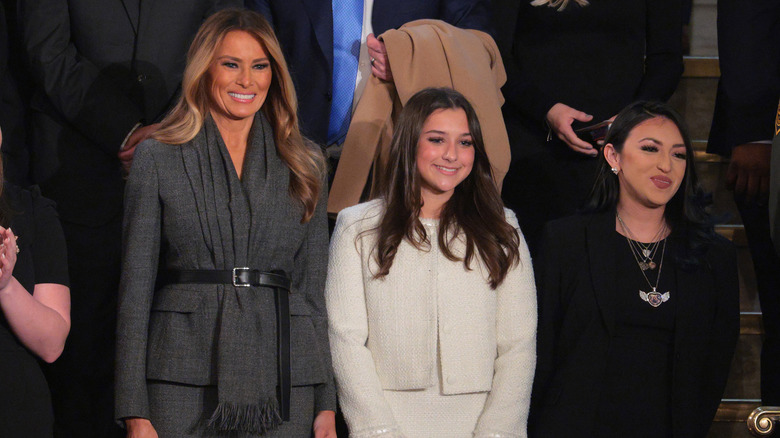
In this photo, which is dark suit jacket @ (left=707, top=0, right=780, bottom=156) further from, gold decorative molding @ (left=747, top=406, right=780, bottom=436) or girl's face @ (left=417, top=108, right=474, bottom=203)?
gold decorative molding @ (left=747, top=406, right=780, bottom=436)

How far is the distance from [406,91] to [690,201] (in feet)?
3.43

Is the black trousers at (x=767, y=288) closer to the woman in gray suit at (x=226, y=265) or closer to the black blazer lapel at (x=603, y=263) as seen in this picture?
the black blazer lapel at (x=603, y=263)

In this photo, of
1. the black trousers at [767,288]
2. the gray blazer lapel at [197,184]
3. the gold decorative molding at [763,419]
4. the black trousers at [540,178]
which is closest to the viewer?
the gold decorative molding at [763,419]

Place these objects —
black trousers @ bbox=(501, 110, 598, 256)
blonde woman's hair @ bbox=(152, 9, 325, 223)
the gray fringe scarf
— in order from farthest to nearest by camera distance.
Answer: black trousers @ bbox=(501, 110, 598, 256) < blonde woman's hair @ bbox=(152, 9, 325, 223) < the gray fringe scarf

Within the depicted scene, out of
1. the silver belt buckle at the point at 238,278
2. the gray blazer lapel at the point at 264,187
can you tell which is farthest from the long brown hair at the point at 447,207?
the silver belt buckle at the point at 238,278

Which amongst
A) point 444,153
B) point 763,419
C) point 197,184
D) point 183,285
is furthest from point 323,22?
point 763,419

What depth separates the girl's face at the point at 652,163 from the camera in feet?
11.8

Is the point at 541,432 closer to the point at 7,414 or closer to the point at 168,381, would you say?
the point at 168,381

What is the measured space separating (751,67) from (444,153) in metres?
1.30

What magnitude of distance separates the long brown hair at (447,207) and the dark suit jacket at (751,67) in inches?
41.6

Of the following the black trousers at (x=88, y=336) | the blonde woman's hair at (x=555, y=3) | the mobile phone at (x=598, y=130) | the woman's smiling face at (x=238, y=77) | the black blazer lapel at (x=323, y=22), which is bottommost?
the black trousers at (x=88, y=336)

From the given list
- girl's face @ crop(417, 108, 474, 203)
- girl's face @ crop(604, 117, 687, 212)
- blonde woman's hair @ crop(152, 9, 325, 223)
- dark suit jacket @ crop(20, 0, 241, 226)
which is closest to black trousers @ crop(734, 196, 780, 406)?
girl's face @ crop(604, 117, 687, 212)

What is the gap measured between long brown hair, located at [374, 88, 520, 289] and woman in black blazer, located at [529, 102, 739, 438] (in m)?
0.29

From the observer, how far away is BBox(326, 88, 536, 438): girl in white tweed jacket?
10.5ft
